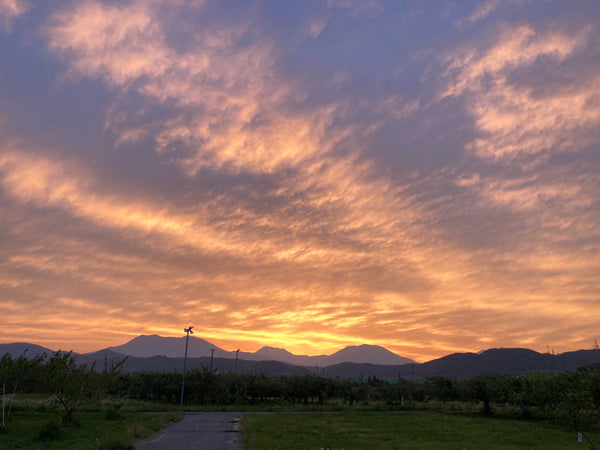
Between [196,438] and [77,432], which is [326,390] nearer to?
[196,438]

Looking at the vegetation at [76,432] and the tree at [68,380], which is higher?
the tree at [68,380]

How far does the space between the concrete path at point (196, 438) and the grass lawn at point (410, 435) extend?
3.36 ft

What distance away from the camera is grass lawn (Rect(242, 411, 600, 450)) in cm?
2540

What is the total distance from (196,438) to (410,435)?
14.8 m

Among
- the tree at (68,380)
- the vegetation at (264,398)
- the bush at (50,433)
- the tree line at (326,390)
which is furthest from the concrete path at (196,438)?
the tree line at (326,390)

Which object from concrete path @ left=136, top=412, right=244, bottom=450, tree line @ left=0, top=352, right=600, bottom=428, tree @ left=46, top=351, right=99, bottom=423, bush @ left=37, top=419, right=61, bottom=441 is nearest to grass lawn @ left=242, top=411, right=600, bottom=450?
concrete path @ left=136, top=412, right=244, bottom=450

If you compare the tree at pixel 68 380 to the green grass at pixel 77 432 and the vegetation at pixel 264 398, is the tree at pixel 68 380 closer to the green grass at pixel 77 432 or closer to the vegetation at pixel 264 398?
the vegetation at pixel 264 398

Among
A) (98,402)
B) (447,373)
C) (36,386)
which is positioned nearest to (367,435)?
(36,386)

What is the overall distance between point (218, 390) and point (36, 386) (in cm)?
3821

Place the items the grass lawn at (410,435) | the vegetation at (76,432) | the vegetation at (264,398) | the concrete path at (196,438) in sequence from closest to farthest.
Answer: the vegetation at (76,432) < the concrete path at (196,438) < the grass lawn at (410,435) < the vegetation at (264,398)

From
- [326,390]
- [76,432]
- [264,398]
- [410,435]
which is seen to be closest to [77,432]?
[76,432]

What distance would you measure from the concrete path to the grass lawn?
102 cm

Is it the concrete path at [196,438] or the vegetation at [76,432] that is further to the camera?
the concrete path at [196,438]

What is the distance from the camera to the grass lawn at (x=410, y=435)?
83.3 feet
